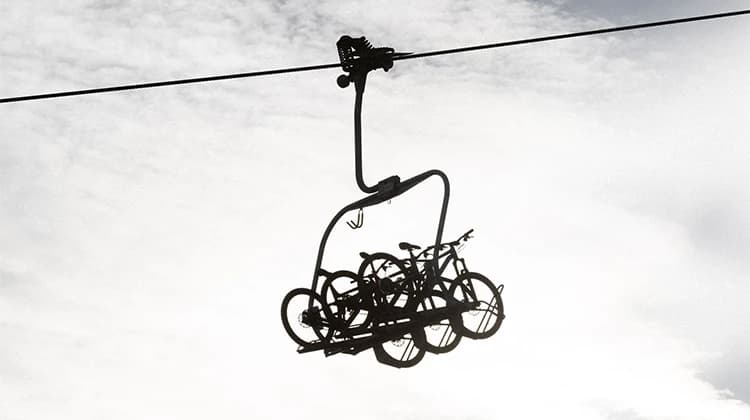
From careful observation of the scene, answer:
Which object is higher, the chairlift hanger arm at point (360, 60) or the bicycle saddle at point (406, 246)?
the chairlift hanger arm at point (360, 60)

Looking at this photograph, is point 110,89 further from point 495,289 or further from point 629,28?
point 629,28

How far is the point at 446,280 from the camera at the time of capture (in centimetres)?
1909

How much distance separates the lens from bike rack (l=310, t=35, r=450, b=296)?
18906 mm

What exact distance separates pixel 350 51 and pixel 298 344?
399 centimetres

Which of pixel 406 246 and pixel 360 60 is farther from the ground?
pixel 360 60

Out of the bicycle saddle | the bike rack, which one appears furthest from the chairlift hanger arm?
the bicycle saddle

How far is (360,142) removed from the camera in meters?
19.5

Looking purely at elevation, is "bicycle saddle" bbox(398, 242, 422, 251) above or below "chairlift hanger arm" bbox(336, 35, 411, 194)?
below

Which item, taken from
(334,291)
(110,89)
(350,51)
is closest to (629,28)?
(350,51)

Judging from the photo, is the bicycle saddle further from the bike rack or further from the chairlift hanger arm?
the chairlift hanger arm

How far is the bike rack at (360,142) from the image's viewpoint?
18.9 m

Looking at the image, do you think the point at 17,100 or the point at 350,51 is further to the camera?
the point at 350,51

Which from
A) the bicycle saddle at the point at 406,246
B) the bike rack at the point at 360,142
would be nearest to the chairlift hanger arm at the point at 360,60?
the bike rack at the point at 360,142

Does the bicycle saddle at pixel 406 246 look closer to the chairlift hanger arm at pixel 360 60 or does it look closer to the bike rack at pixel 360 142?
the bike rack at pixel 360 142
